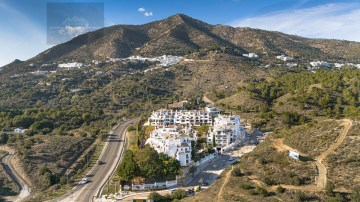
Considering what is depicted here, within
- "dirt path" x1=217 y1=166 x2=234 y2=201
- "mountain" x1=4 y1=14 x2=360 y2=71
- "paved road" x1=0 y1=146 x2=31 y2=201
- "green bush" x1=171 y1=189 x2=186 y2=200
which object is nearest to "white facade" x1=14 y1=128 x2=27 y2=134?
"paved road" x1=0 y1=146 x2=31 y2=201

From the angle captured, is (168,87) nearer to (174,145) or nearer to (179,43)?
(179,43)

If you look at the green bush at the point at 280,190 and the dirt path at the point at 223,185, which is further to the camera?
the dirt path at the point at 223,185

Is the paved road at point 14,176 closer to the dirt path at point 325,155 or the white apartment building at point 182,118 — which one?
the white apartment building at point 182,118

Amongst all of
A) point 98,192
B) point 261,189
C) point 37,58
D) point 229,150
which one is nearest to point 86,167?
point 98,192

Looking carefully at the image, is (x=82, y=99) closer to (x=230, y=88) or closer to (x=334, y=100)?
(x=230, y=88)

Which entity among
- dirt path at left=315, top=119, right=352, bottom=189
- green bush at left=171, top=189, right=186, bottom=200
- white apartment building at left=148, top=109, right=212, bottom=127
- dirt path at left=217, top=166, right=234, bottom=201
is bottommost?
green bush at left=171, top=189, right=186, bottom=200

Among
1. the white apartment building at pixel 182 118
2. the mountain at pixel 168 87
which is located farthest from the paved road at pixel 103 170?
the white apartment building at pixel 182 118

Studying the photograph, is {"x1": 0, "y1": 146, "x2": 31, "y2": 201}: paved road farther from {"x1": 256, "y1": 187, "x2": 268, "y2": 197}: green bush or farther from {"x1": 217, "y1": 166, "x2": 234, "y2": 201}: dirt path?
{"x1": 256, "y1": 187, "x2": 268, "y2": 197}: green bush
